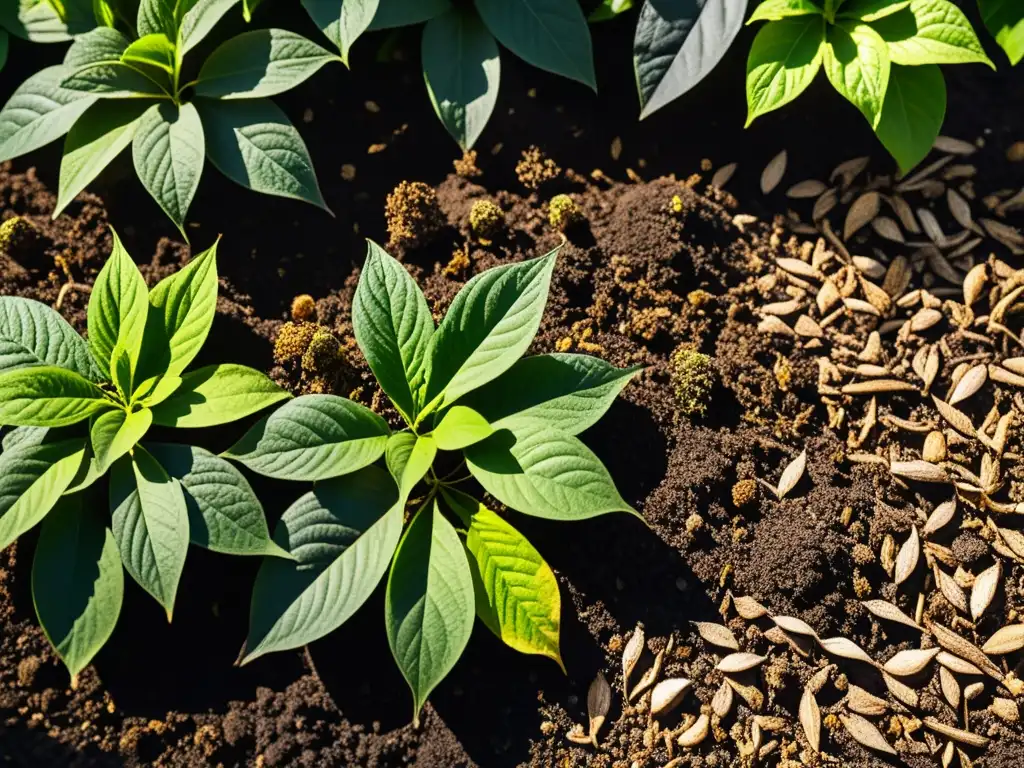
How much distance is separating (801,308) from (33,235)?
225 cm

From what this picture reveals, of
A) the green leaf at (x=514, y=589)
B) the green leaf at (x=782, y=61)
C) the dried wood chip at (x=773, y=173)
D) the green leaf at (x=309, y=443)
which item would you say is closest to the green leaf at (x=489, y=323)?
the green leaf at (x=309, y=443)

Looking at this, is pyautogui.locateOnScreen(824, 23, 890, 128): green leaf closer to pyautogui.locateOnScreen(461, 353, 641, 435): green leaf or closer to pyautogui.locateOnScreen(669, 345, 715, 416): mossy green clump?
pyautogui.locateOnScreen(669, 345, 715, 416): mossy green clump

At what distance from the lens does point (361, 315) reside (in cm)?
211

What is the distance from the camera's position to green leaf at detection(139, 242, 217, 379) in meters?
2.16

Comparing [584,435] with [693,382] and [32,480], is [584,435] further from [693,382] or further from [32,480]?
[32,480]

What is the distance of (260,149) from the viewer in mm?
2354

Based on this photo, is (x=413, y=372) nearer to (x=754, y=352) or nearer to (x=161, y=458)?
(x=161, y=458)

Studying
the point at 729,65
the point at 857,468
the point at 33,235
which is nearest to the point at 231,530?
the point at 33,235

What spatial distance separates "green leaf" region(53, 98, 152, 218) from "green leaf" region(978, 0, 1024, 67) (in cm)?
241

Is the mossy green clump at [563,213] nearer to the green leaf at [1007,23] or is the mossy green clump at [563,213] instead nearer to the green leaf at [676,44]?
the green leaf at [676,44]

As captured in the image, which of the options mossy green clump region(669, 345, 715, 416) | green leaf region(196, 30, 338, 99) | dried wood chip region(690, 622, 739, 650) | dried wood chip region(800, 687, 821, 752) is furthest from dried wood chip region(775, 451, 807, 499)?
green leaf region(196, 30, 338, 99)

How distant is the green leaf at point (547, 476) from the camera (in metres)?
1.96

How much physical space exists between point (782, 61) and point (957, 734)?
178 cm

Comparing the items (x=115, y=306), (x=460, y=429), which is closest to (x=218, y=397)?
(x=115, y=306)
